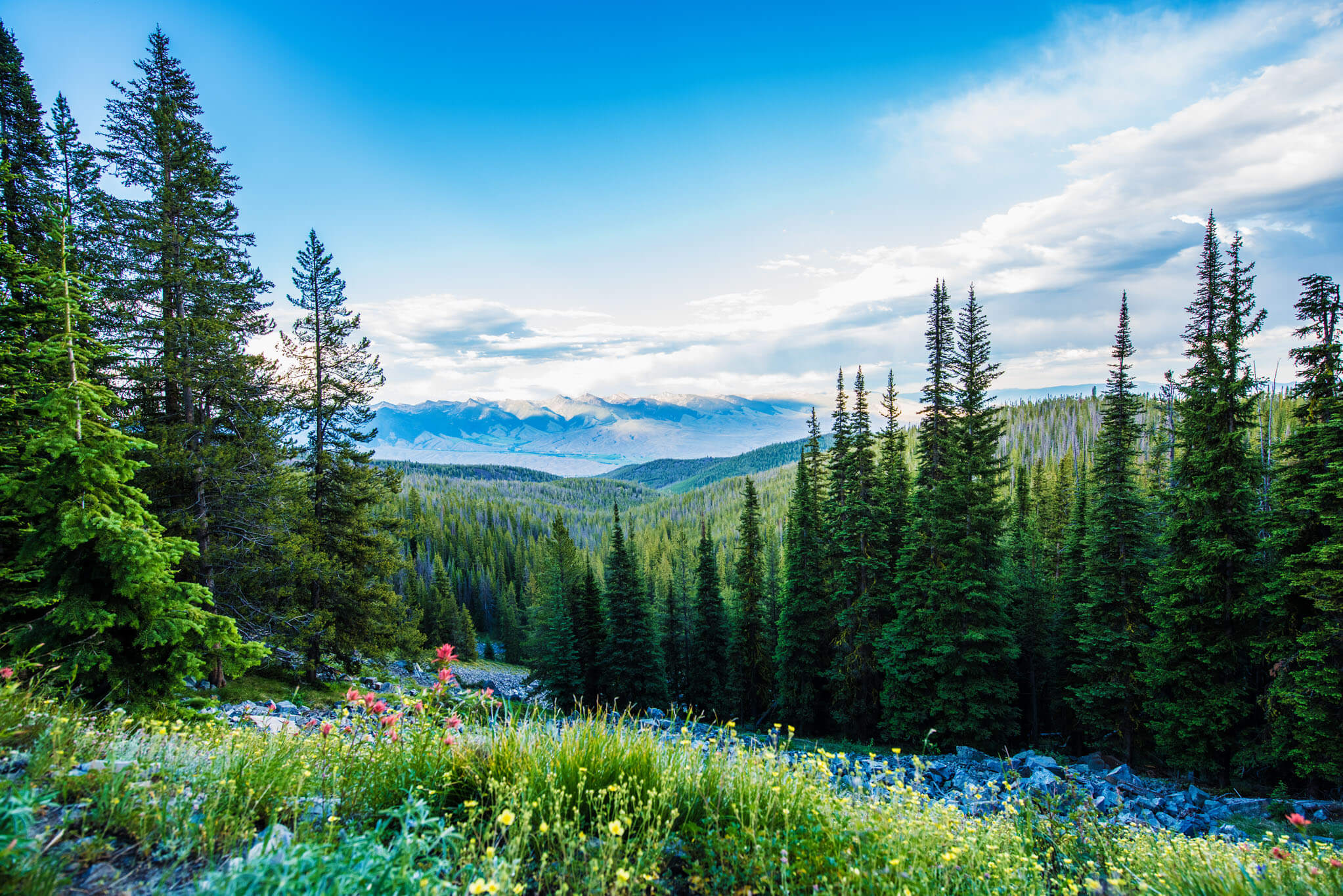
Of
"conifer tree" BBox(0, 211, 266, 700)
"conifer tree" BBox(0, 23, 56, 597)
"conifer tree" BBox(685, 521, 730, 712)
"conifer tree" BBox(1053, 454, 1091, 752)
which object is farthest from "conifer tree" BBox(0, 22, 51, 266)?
"conifer tree" BBox(1053, 454, 1091, 752)

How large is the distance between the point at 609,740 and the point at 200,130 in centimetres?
2173

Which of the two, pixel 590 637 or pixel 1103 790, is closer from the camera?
pixel 1103 790

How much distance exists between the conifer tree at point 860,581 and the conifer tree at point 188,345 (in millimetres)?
21740

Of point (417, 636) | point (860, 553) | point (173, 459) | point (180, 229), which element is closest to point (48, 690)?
point (173, 459)

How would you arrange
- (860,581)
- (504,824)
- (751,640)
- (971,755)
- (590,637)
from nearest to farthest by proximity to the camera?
(504,824)
(971,755)
(860,581)
(590,637)
(751,640)

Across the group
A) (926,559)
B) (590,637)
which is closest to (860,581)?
(926,559)

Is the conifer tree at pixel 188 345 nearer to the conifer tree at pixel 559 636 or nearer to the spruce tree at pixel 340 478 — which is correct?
the spruce tree at pixel 340 478

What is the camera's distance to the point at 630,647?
29.2 meters

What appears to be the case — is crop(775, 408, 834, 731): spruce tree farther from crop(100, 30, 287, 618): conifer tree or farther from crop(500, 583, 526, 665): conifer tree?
crop(500, 583, 526, 665): conifer tree

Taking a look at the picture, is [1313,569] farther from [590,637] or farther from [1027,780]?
[590,637]

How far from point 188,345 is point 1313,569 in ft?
102

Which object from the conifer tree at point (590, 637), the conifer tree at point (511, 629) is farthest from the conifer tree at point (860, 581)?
the conifer tree at point (511, 629)

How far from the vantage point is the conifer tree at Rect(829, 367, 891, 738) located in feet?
76.7

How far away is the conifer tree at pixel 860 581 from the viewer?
920 inches
